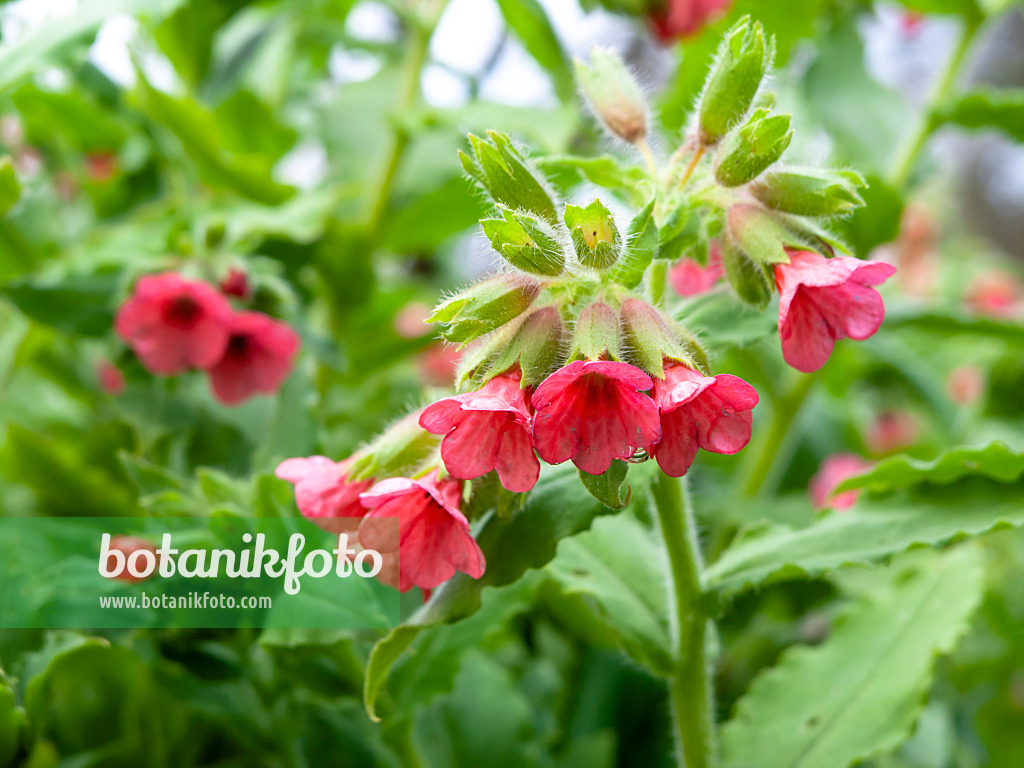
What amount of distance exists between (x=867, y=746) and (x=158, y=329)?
957 mm

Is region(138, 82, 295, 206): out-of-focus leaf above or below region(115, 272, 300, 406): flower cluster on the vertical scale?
above

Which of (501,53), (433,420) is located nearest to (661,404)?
(433,420)

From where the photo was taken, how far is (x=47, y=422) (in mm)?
1462

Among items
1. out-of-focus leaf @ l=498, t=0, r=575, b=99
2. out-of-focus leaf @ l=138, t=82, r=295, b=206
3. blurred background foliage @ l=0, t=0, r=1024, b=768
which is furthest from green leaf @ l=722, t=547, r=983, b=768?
out-of-focus leaf @ l=498, t=0, r=575, b=99

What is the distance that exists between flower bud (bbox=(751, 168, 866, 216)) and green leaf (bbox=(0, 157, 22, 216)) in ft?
2.44

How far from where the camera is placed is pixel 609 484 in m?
0.58

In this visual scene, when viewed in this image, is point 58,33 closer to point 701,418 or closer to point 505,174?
point 505,174

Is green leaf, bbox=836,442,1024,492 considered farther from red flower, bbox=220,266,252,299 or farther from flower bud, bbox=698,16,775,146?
red flower, bbox=220,266,252,299

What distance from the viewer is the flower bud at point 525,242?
60cm

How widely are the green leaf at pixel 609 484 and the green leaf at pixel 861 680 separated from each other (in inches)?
16.6

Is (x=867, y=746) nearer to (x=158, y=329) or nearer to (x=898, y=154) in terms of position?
(x=158, y=329)

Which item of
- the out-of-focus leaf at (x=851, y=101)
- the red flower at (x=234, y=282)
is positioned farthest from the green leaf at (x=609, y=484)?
the out-of-focus leaf at (x=851, y=101)

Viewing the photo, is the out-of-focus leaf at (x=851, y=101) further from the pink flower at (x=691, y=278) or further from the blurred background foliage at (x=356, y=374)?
the pink flower at (x=691, y=278)

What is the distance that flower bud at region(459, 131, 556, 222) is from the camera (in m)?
0.64
